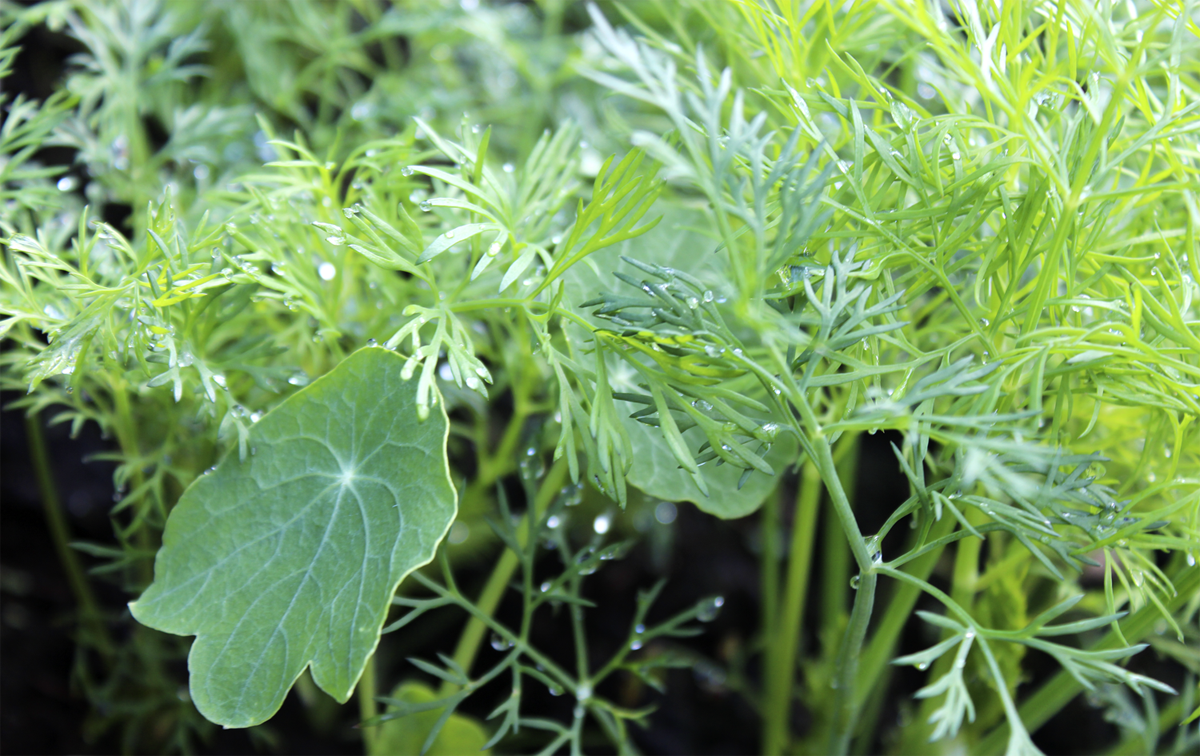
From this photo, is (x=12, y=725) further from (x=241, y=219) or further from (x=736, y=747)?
(x=736, y=747)

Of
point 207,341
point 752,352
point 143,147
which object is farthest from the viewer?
point 143,147

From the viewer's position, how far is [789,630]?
74 centimetres

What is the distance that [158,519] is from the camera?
0.74 m

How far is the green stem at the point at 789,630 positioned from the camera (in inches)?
27.2

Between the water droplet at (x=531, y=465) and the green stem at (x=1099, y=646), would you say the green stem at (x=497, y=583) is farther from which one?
the green stem at (x=1099, y=646)

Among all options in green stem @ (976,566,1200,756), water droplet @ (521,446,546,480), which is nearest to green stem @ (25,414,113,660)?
water droplet @ (521,446,546,480)

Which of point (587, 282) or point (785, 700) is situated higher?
point (587, 282)

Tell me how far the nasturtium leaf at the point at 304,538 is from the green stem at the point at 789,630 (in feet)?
1.12

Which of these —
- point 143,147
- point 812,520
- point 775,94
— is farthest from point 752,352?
point 143,147

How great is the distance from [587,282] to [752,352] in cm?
21

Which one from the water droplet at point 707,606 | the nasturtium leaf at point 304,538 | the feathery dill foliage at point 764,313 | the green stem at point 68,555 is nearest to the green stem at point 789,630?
the feathery dill foliage at point 764,313

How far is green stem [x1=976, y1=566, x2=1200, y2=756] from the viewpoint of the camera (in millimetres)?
508

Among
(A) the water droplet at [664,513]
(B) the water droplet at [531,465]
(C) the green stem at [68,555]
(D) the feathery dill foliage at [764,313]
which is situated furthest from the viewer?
(A) the water droplet at [664,513]

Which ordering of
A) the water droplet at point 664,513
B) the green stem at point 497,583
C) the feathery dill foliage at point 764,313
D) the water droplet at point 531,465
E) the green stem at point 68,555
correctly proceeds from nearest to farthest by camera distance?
the feathery dill foliage at point 764,313
the water droplet at point 531,465
the green stem at point 497,583
the green stem at point 68,555
the water droplet at point 664,513
